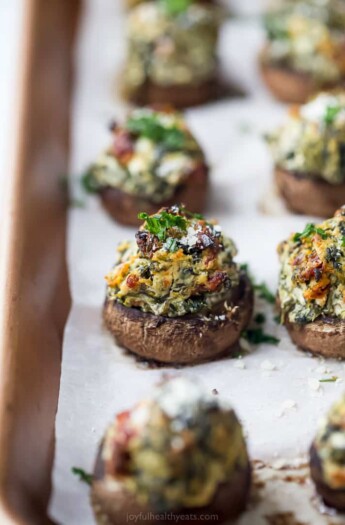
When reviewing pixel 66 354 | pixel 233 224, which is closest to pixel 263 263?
pixel 233 224

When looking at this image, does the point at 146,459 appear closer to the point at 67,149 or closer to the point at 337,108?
the point at 337,108

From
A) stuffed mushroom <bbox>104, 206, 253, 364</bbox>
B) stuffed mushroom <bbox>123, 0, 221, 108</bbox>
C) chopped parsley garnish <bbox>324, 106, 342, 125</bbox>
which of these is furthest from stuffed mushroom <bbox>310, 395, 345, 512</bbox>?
stuffed mushroom <bbox>123, 0, 221, 108</bbox>

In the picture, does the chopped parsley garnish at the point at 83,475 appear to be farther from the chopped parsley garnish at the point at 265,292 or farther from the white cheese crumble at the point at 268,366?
the chopped parsley garnish at the point at 265,292

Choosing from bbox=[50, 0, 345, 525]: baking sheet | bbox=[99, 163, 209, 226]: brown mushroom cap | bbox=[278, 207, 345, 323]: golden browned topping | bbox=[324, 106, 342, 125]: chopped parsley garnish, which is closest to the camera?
bbox=[50, 0, 345, 525]: baking sheet

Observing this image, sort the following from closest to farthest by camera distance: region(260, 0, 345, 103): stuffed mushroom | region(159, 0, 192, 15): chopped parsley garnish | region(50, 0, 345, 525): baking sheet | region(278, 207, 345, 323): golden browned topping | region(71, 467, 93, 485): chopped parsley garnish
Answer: region(71, 467, 93, 485): chopped parsley garnish
region(50, 0, 345, 525): baking sheet
region(278, 207, 345, 323): golden browned topping
region(260, 0, 345, 103): stuffed mushroom
region(159, 0, 192, 15): chopped parsley garnish

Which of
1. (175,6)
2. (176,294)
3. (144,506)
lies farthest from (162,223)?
(175,6)

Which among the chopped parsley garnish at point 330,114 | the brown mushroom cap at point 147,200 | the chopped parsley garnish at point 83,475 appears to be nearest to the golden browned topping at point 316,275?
the chopped parsley garnish at point 330,114

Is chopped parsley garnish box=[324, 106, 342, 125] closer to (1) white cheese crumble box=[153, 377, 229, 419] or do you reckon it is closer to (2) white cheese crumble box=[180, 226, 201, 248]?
(2) white cheese crumble box=[180, 226, 201, 248]
